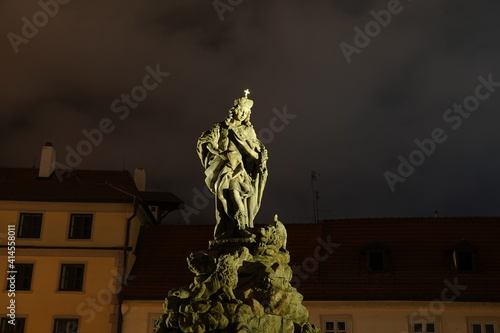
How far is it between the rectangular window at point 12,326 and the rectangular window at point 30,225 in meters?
3.27

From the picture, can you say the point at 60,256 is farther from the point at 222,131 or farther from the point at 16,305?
the point at 222,131

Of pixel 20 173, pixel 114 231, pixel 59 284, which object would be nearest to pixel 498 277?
pixel 114 231

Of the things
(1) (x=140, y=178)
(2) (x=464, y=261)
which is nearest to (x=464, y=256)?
(2) (x=464, y=261)

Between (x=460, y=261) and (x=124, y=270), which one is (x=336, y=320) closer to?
(x=460, y=261)

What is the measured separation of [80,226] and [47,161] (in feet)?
19.5

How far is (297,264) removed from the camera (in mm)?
26219

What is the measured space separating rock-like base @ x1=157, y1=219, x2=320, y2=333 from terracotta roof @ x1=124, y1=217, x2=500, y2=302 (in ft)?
46.3

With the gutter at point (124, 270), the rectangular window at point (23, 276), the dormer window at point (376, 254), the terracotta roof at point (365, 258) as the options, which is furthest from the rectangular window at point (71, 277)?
the dormer window at point (376, 254)

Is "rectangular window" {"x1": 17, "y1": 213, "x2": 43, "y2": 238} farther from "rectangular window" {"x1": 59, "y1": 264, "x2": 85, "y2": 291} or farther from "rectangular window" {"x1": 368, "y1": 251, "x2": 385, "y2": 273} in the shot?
"rectangular window" {"x1": 368, "y1": 251, "x2": 385, "y2": 273}

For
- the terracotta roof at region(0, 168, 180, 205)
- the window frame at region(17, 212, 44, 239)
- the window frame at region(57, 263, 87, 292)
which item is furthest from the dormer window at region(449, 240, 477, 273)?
the window frame at region(17, 212, 44, 239)

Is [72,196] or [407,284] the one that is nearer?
[407,284]

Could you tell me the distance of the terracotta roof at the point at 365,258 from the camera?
2447 centimetres

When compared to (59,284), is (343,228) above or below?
above

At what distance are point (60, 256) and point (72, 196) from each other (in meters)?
2.38
